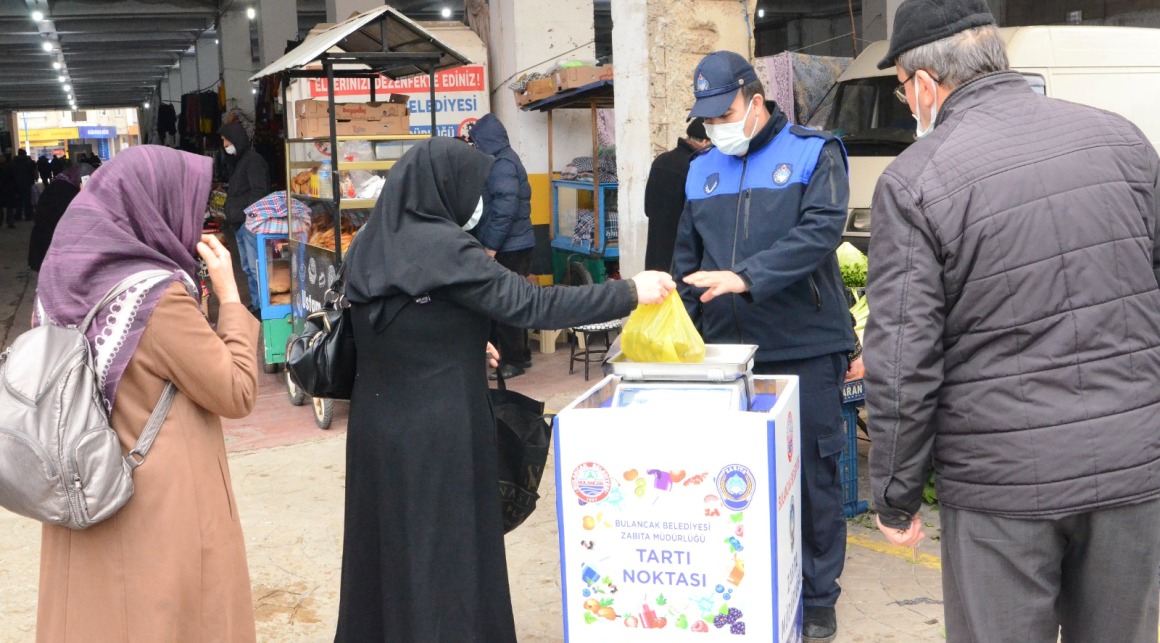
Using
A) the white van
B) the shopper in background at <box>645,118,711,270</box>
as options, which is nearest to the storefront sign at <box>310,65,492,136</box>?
the white van

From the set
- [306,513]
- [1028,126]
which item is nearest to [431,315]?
[1028,126]

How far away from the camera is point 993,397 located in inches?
87.8

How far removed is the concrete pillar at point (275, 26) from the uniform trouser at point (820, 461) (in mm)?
14873

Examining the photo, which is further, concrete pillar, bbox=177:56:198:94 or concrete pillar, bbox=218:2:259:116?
concrete pillar, bbox=177:56:198:94

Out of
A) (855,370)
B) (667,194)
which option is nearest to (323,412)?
(667,194)

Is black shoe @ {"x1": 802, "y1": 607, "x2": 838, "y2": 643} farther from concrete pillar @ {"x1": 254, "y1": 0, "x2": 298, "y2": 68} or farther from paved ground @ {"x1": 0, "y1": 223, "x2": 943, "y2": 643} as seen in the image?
concrete pillar @ {"x1": 254, "y1": 0, "x2": 298, "y2": 68}

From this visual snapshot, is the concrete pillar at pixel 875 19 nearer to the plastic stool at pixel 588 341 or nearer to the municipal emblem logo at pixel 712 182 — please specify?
the plastic stool at pixel 588 341

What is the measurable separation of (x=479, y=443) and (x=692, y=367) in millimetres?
742

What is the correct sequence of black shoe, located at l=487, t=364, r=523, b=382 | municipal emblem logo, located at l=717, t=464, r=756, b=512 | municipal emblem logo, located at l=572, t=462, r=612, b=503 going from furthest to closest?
black shoe, located at l=487, t=364, r=523, b=382 < municipal emblem logo, located at l=572, t=462, r=612, b=503 < municipal emblem logo, located at l=717, t=464, r=756, b=512

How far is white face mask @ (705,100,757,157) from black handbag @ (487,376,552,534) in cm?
106

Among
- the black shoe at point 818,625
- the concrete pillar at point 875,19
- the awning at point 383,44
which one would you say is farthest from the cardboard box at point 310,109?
the concrete pillar at point 875,19

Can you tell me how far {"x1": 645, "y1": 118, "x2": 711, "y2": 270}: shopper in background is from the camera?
5664 mm

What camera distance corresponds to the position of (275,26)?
1711cm

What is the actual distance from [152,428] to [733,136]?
80.2 inches
